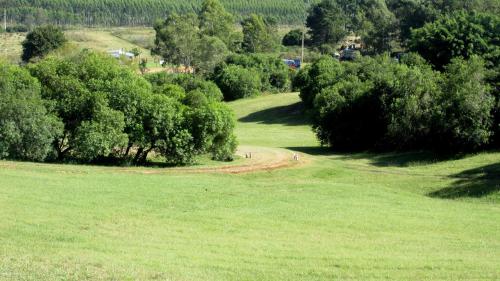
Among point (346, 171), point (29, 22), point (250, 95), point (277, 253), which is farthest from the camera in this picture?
point (29, 22)

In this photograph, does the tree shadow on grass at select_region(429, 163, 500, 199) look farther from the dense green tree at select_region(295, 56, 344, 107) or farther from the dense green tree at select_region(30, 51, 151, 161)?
the dense green tree at select_region(295, 56, 344, 107)

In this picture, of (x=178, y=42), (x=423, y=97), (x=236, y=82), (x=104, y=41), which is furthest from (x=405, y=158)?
(x=104, y=41)

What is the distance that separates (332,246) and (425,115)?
2756cm

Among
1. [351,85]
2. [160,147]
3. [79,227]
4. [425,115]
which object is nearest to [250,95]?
[351,85]

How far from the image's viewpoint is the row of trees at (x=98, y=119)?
38156mm

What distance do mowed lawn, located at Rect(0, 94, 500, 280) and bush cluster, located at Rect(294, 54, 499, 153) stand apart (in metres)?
2.21

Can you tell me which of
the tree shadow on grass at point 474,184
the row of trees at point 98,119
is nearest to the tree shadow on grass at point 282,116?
the row of trees at point 98,119

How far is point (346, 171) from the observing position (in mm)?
40281

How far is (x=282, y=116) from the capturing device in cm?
7925

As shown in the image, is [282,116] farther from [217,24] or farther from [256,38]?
[256,38]

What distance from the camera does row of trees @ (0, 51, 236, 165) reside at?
125ft

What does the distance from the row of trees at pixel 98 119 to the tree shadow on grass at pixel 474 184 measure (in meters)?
13.0

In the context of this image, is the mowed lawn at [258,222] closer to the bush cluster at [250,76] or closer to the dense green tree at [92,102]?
the dense green tree at [92,102]

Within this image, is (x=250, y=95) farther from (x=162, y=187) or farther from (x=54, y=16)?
(x=54, y=16)
